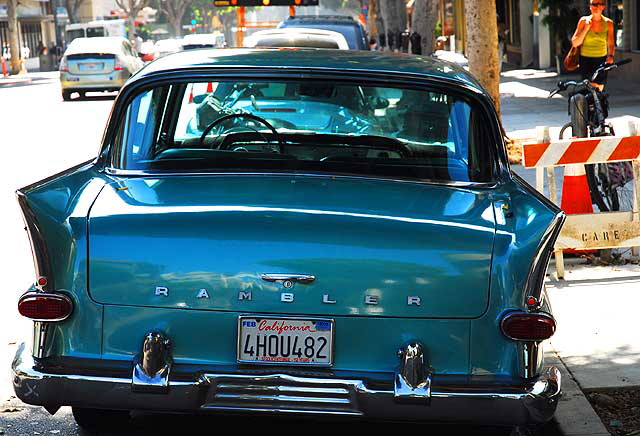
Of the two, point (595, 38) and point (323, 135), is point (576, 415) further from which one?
point (595, 38)

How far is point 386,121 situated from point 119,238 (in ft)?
6.31

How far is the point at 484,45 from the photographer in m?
14.8

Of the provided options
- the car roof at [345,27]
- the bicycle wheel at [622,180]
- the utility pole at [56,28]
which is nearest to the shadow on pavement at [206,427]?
the bicycle wheel at [622,180]

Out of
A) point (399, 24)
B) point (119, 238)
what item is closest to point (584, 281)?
point (119, 238)

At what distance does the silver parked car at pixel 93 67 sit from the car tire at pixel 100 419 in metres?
25.6

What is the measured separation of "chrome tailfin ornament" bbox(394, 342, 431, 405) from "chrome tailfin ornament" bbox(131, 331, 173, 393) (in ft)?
2.65

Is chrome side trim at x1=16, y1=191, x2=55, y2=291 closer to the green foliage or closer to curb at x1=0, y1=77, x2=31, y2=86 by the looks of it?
the green foliage

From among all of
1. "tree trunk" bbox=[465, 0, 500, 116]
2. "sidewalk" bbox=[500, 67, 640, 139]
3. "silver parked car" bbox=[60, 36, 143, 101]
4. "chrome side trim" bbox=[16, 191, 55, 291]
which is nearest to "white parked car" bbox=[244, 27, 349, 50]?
"tree trunk" bbox=[465, 0, 500, 116]

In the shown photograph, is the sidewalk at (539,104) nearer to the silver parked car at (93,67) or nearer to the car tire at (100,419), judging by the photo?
the silver parked car at (93,67)

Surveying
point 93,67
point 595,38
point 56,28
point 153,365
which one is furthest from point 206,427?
point 56,28

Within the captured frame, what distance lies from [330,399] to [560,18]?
27021 millimetres

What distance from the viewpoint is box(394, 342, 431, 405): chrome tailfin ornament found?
4203 millimetres

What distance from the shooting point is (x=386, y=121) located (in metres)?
5.89

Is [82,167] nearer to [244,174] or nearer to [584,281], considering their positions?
[244,174]
